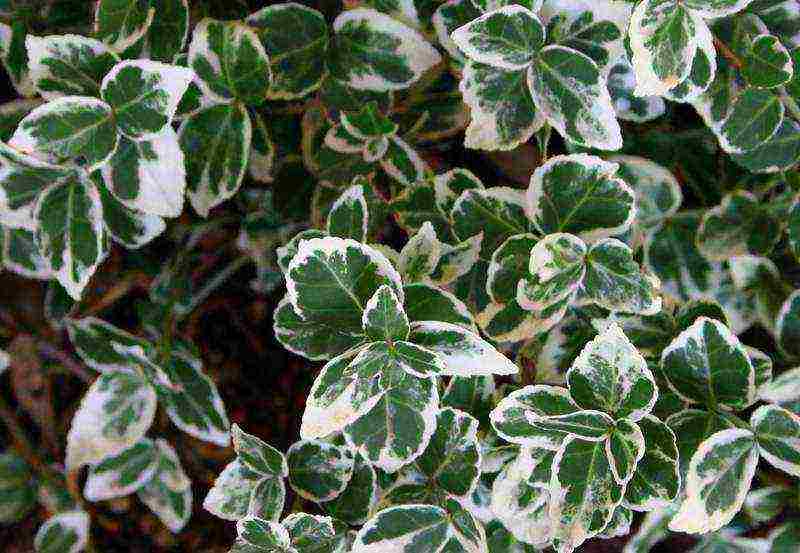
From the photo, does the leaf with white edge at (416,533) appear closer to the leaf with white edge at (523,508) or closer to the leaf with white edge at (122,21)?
the leaf with white edge at (523,508)

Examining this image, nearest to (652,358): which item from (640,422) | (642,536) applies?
(640,422)

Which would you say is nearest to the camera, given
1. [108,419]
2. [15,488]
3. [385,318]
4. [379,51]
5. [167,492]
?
[385,318]

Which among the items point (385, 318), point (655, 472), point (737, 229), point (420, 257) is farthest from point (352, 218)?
point (737, 229)

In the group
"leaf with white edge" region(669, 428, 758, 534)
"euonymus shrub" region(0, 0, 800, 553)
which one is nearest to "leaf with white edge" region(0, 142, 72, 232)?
"euonymus shrub" region(0, 0, 800, 553)

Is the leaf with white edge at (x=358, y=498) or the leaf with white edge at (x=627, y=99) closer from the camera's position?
the leaf with white edge at (x=358, y=498)

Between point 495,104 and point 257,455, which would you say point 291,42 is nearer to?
point 495,104

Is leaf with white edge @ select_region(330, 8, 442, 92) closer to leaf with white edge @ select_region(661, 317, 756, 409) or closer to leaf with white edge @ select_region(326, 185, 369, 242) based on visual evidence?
leaf with white edge @ select_region(326, 185, 369, 242)

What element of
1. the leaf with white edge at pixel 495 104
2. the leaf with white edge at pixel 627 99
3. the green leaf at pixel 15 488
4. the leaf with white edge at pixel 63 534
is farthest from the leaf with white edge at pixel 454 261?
the green leaf at pixel 15 488
